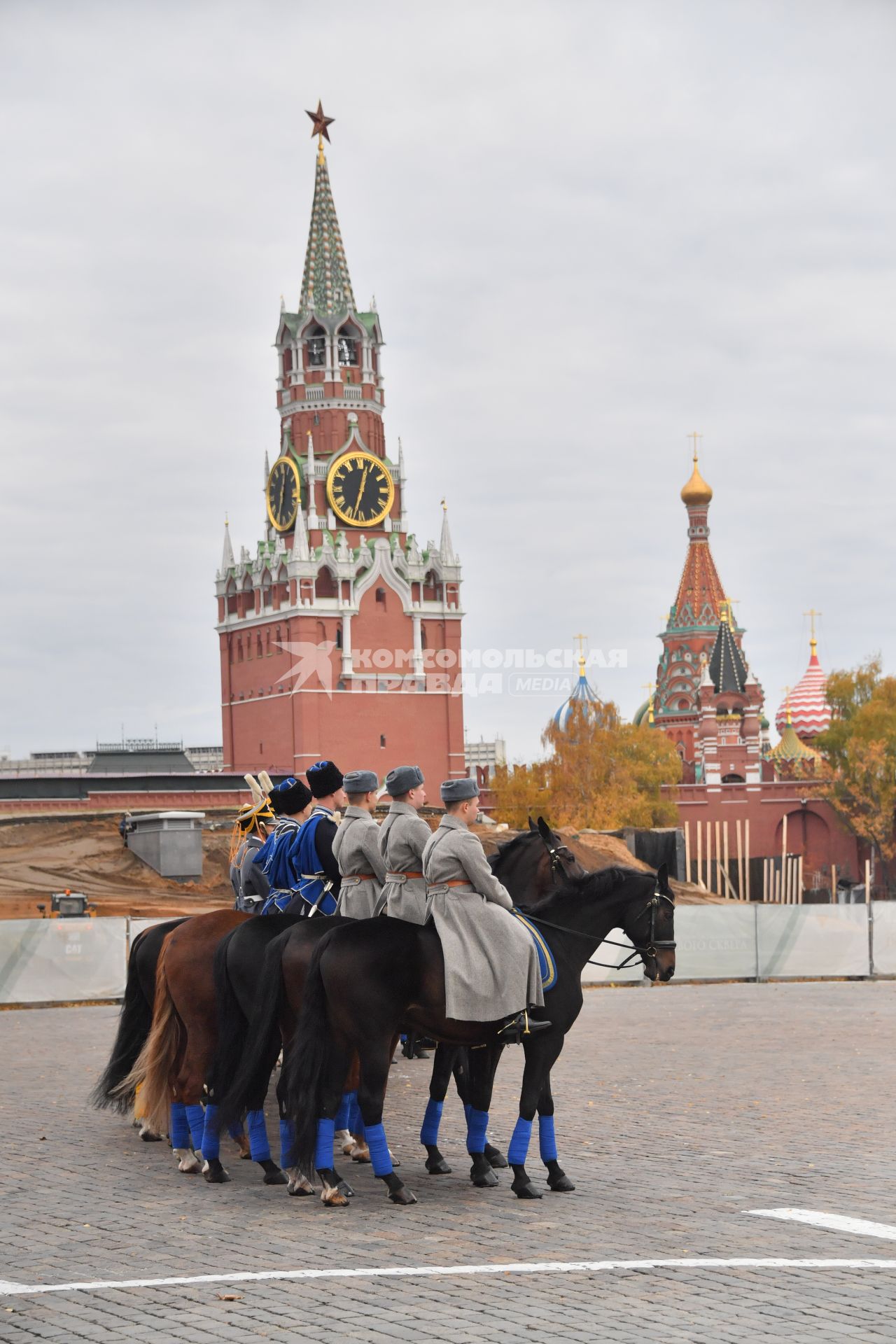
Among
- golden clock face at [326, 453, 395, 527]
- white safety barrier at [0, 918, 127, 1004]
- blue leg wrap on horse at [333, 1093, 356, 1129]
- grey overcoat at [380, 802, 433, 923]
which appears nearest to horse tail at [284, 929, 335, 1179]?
grey overcoat at [380, 802, 433, 923]

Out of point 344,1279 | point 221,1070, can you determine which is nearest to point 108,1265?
point 344,1279

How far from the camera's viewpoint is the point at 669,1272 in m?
7.86

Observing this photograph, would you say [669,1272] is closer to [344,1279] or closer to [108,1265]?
[344,1279]

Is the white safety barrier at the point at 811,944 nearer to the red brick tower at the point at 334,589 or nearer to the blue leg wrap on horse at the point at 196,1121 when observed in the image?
the blue leg wrap on horse at the point at 196,1121

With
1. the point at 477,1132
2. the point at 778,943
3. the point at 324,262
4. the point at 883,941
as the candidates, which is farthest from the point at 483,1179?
the point at 324,262

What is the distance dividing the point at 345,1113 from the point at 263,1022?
5.15ft

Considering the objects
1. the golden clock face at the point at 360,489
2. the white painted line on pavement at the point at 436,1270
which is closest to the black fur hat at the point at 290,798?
the white painted line on pavement at the point at 436,1270

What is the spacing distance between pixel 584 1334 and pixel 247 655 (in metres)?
85.1

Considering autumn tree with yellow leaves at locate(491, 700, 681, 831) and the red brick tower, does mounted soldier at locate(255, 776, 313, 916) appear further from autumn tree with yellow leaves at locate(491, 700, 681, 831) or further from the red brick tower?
the red brick tower

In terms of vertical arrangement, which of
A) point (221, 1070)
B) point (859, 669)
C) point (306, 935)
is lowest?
point (221, 1070)

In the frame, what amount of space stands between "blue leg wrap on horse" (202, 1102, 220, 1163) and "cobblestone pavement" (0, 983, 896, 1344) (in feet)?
0.79

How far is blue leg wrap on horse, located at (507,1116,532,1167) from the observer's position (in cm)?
997

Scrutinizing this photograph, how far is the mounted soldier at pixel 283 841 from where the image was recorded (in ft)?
39.9

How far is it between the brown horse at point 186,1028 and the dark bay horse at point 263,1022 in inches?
11.6
